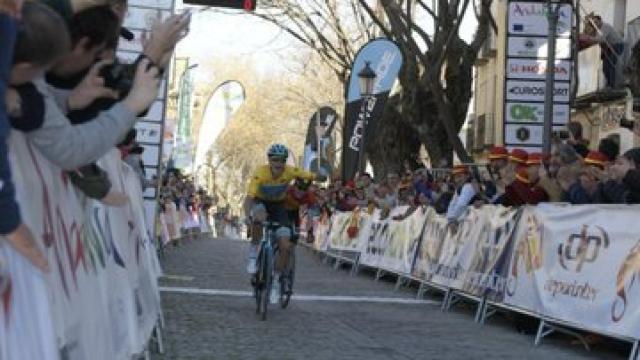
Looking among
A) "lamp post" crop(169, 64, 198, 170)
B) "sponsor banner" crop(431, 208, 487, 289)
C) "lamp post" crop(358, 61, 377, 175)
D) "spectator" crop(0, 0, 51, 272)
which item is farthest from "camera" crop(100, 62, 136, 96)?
"lamp post" crop(169, 64, 198, 170)

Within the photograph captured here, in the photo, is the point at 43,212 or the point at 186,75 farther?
the point at 186,75

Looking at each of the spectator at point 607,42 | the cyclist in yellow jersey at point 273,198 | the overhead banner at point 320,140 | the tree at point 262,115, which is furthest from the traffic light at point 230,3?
the tree at point 262,115

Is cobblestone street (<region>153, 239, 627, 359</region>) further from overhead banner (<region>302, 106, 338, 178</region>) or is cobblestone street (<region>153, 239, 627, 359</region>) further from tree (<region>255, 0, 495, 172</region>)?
overhead banner (<region>302, 106, 338, 178</region>)

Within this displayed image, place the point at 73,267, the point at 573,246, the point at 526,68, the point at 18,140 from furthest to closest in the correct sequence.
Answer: the point at 526,68 < the point at 573,246 < the point at 73,267 < the point at 18,140

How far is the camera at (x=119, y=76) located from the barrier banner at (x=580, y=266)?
543 centimetres

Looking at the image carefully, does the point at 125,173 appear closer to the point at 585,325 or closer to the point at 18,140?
the point at 18,140

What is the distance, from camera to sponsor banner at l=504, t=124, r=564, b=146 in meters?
19.1

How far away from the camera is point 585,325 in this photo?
969cm

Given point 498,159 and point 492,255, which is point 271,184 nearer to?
point 492,255

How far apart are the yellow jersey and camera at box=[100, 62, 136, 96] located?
753 centimetres

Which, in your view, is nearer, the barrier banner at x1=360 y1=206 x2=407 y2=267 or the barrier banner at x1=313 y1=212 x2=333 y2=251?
the barrier banner at x1=360 y1=206 x2=407 y2=267

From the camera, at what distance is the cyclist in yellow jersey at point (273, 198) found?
12.3 m

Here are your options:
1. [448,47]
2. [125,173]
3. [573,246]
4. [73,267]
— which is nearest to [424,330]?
[573,246]

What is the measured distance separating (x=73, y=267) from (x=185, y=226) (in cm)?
3217
